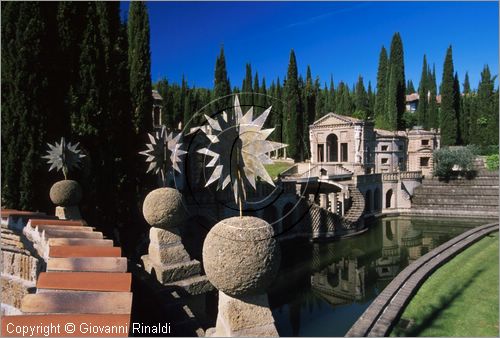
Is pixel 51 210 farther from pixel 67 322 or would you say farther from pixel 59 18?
pixel 67 322

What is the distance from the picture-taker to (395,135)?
1943 inches

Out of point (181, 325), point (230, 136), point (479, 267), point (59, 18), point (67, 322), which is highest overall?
point (59, 18)

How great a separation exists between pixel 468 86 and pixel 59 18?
339ft

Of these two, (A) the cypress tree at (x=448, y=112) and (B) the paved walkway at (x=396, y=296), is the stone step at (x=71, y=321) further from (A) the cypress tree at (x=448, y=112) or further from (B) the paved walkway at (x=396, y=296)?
(A) the cypress tree at (x=448, y=112)

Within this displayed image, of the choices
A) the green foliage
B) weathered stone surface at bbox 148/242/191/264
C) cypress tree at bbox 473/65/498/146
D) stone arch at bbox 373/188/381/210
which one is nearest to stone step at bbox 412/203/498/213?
stone arch at bbox 373/188/381/210

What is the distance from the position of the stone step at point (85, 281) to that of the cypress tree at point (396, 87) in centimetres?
5669

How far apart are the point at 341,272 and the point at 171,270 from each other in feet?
64.5

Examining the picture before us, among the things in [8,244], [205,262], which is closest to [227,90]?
[8,244]

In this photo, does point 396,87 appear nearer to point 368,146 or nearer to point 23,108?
point 368,146

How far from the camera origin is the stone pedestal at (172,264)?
7.47 metres

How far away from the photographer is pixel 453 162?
42.9m

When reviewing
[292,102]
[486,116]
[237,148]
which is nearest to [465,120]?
[486,116]

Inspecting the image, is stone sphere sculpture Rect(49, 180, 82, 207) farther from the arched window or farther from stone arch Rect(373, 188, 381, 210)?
the arched window

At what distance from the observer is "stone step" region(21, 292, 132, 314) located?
4.27m
